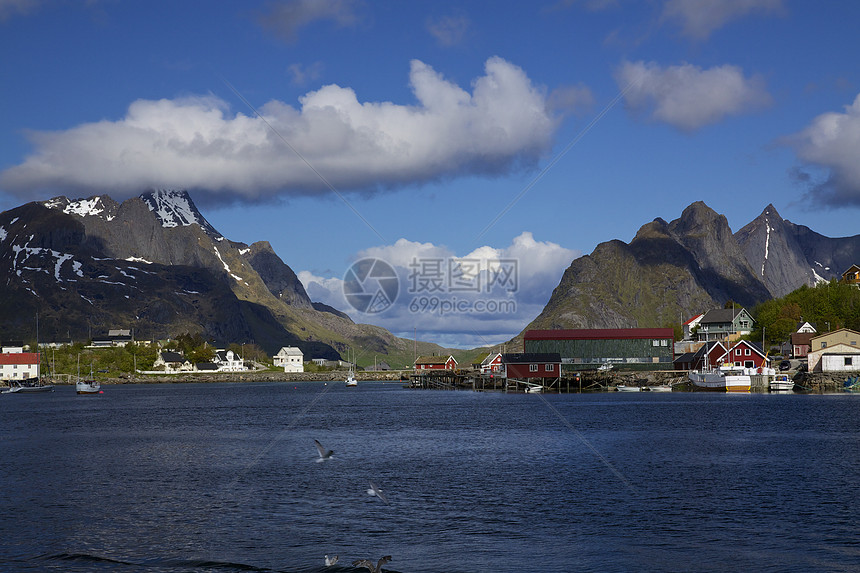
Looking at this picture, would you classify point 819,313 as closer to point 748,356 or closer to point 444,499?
point 748,356

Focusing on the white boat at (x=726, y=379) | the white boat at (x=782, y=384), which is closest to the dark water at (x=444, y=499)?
the white boat at (x=782, y=384)

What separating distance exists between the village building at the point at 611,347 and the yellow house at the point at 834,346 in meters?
41.8

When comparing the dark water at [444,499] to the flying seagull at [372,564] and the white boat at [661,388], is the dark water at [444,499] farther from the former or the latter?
the white boat at [661,388]

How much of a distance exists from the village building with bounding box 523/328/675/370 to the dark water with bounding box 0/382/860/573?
354 ft

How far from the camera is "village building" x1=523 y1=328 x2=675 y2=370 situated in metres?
188

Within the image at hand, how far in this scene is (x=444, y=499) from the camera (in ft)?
131

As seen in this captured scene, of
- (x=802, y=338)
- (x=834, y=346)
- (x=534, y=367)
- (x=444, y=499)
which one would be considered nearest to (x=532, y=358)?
(x=534, y=367)

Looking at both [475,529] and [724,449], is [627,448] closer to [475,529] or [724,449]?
[724,449]

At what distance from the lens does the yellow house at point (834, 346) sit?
144 meters

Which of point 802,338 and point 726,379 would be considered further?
point 802,338

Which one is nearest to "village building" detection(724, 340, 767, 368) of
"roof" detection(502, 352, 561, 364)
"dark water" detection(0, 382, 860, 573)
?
"roof" detection(502, 352, 561, 364)

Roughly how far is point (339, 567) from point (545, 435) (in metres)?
46.0

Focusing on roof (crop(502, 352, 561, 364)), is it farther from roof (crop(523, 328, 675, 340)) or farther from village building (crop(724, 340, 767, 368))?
village building (crop(724, 340, 767, 368))

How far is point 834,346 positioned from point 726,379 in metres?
20.7
